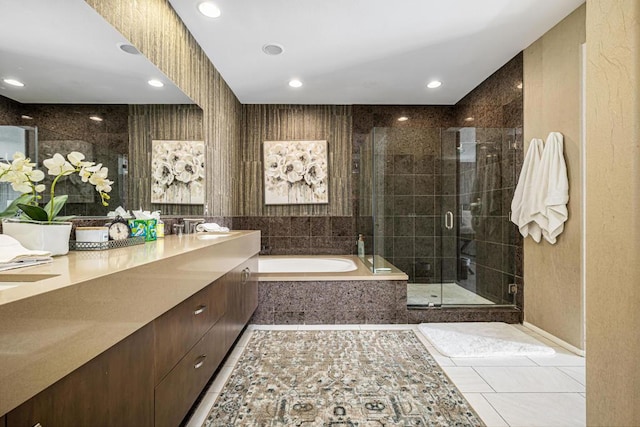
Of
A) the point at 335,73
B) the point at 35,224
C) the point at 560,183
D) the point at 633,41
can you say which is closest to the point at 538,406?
the point at 560,183

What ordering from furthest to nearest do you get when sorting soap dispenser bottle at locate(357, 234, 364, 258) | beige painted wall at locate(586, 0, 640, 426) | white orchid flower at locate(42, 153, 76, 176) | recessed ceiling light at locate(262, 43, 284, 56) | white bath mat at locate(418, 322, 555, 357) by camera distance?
soap dispenser bottle at locate(357, 234, 364, 258)
recessed ceiling light at locate(262, 43, 284, 56)
white bath mat at locate(418, 322, 555, 357)
white orchid flower at locate(42, 153, 76, 176)
beige painted wall at locate(586, 0, 640, 426)

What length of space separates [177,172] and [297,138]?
78.4 inches

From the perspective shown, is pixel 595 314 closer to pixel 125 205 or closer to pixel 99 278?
pixel 99 278

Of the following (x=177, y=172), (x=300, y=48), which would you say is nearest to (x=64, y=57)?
(x=177, y=172)

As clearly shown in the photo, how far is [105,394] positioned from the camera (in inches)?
35.3

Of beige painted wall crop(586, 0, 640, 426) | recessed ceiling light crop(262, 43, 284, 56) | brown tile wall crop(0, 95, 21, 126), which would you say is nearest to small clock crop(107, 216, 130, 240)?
brown tile wall crop(0, 95, 21, 126)

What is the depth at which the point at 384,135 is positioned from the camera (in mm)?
3621

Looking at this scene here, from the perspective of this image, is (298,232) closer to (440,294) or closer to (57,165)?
(440,294)

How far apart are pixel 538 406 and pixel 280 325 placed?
202 centimetres

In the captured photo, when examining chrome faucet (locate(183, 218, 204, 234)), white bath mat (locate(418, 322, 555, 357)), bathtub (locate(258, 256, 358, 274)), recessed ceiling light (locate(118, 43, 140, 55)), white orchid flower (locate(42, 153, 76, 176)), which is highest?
Answer: recessed ceiling light (locate(118, 43, 140, 55))

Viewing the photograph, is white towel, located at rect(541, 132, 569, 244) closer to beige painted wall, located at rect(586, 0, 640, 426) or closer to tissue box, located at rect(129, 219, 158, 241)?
beige painted wall, located at rect(586, 0, 640, 426)

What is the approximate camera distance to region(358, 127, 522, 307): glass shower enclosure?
3.19 m

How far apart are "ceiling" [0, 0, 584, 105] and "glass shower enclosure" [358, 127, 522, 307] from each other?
2.10 ft

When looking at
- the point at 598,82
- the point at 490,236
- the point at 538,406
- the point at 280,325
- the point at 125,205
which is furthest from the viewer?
the point at 490,236
